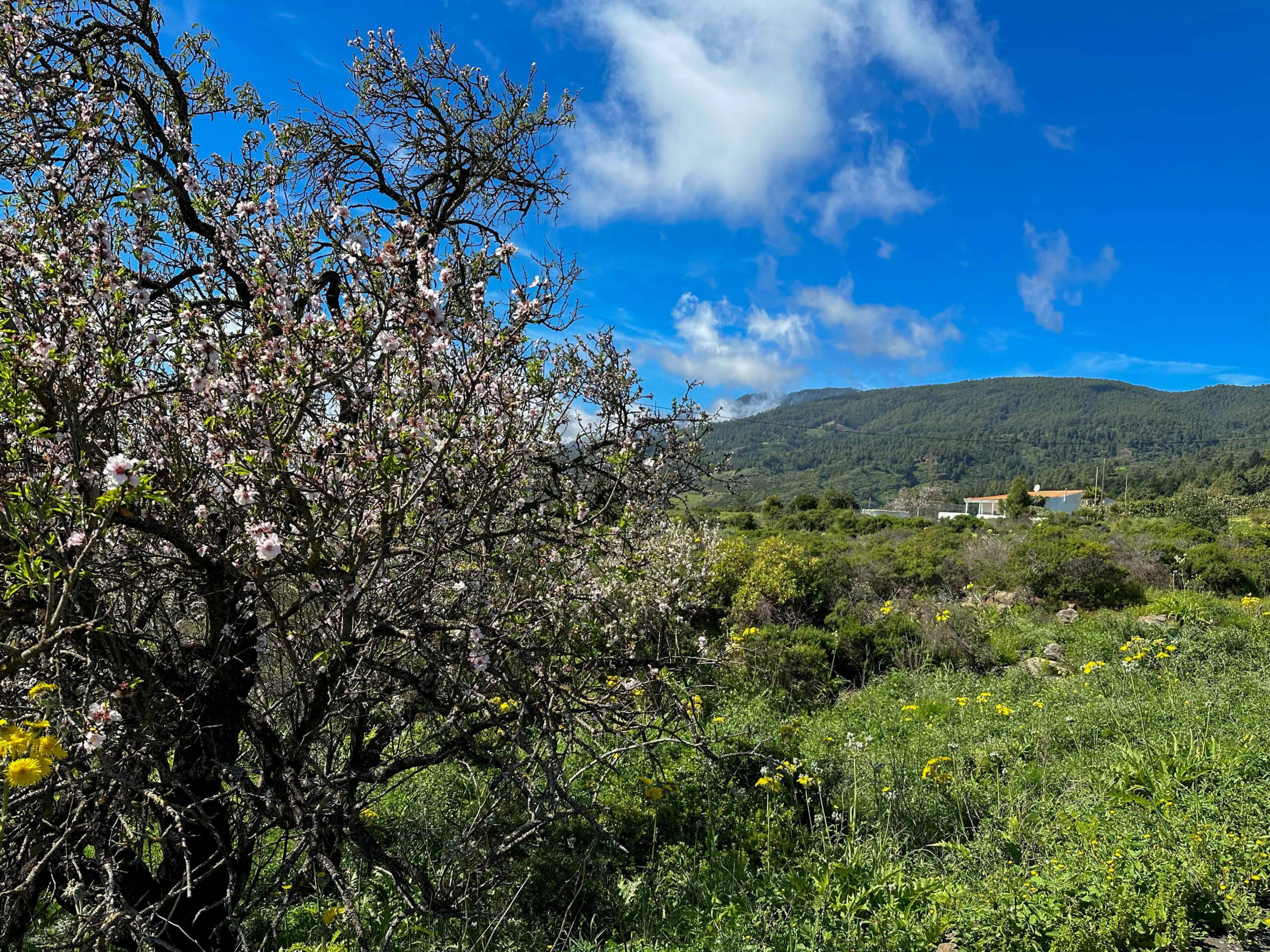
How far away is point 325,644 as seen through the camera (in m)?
2.55

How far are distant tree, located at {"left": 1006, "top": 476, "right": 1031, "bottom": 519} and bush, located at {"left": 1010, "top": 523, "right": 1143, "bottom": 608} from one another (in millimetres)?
23479

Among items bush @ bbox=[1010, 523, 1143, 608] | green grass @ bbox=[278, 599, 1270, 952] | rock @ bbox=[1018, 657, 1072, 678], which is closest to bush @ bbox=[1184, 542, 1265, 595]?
bush @ bbox=[1010, 523, 1143, 608]

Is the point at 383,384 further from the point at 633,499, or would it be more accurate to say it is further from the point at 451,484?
the point at 633,499

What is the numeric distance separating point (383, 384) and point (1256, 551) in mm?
18625

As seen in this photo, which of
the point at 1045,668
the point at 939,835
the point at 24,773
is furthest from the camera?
the point at 1045,668

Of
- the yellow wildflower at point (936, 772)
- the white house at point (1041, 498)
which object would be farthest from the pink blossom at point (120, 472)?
the white house at point (1041, 498)

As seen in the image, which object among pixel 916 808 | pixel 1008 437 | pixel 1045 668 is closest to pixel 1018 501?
pixel 1045 668

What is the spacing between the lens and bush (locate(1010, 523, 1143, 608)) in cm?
1247

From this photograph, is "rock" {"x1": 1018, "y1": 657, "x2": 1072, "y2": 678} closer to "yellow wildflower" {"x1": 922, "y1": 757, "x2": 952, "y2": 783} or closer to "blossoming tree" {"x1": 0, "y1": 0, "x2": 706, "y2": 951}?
"yellow wildflower" {"x1": 922, "y1": 757, "x2": 952, "y2": 783}

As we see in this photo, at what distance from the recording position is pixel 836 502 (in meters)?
37.1

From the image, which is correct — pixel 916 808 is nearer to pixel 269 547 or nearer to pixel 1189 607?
pixel 269 547

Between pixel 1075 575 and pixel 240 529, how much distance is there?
1431 centimetres

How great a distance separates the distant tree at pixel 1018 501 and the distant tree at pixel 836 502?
8.12 metres

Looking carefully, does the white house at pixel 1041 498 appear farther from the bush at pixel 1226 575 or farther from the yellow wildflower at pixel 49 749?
the yellow wildflower at pixel 49 749
